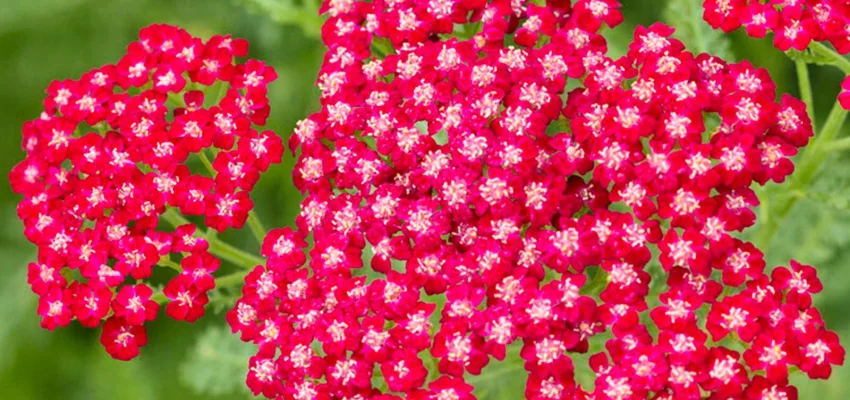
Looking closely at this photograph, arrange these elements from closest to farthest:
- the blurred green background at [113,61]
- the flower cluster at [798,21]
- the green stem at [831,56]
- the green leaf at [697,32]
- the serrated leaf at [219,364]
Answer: the flower cluster at [798,21], the green stem at [831,56], the green leaf at [697,32], the serrated leaf at [219,364], the blurred green background at [113,61]

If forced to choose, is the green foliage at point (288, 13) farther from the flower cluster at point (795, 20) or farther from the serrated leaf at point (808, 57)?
the serrated leaf at point (808, 57)

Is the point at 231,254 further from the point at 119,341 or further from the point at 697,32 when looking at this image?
the point at 697,32

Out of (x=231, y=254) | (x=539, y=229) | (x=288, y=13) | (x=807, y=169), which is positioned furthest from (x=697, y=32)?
(x=231, y=254)

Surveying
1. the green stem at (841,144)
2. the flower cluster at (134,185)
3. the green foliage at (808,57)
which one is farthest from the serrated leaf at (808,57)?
the flower cluster at (134,185)

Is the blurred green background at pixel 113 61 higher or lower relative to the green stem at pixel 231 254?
higher

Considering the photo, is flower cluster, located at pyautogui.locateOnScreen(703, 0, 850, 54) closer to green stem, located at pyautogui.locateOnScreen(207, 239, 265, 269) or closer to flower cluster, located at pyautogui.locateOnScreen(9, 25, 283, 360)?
flower cluster, located at pyautogui.locateOnScreen(9, 25, 283, 360)

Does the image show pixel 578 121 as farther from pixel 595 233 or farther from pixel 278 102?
pixel 278 102
